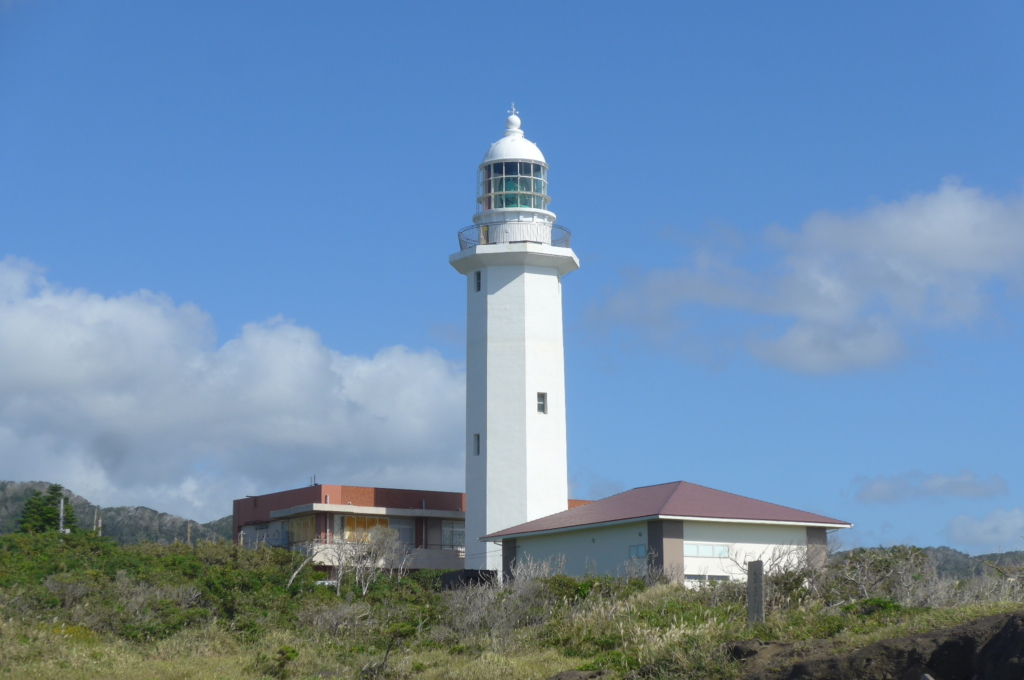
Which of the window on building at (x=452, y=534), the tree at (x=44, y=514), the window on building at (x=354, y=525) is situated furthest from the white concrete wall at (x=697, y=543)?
the tree at (x=44, y=514)

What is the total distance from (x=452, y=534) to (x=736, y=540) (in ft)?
53.8

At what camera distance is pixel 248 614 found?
2406 cm

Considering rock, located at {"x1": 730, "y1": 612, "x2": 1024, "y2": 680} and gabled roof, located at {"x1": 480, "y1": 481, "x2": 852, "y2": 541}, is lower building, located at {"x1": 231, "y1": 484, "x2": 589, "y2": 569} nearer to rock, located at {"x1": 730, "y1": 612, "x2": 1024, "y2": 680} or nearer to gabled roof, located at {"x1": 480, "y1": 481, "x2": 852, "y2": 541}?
gabled roof, located at {"x1": 480, "y1": 481, "x2": 852, "y2": 541}

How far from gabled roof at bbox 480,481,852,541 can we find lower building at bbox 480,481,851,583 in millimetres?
25

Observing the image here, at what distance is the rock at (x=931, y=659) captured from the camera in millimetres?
11727

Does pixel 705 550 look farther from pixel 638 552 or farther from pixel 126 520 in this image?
pixel 126 520

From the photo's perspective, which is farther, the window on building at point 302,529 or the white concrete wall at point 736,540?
the window on building at point 302,529

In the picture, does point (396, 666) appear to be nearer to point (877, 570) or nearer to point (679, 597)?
point (679, 597)

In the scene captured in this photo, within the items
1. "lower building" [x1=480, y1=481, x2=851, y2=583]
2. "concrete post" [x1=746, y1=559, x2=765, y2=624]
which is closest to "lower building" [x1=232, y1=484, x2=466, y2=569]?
"lower building" [x1=480, y1=481, x2=851, y2=583]

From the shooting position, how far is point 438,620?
23078 mm

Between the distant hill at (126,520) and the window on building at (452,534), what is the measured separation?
46.1 m

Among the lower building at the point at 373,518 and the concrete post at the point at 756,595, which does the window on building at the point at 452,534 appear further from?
the concrete post at the point at 756,595

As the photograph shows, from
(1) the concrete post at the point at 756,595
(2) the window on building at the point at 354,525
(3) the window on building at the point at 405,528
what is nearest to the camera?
(1) the concrete post at the point at 756,595

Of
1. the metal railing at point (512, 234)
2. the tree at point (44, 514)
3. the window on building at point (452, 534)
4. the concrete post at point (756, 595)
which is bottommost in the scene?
the concrete post at point (756, 595)
